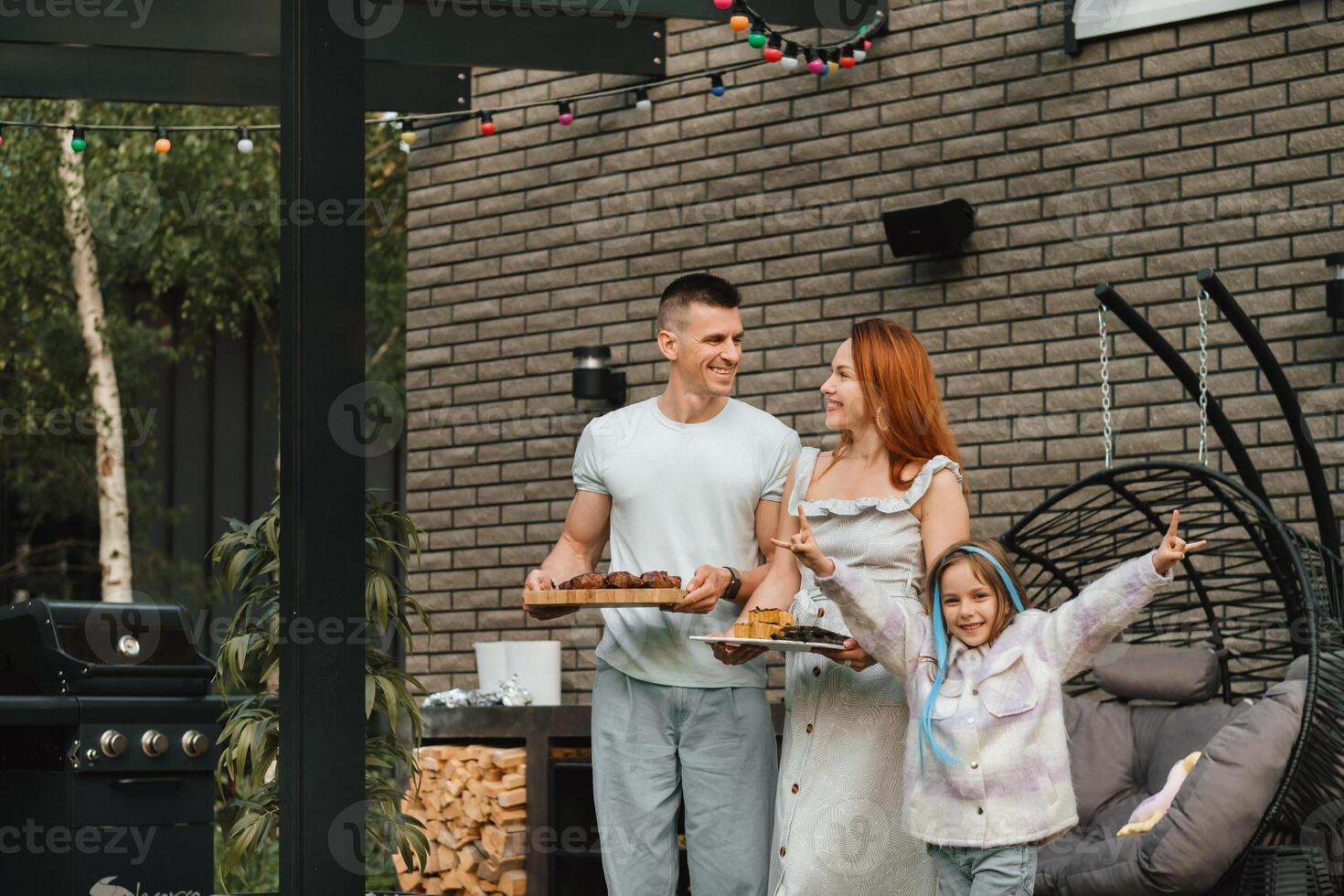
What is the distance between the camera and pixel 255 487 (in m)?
13.1

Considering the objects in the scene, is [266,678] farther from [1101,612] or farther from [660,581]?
[1101,612]

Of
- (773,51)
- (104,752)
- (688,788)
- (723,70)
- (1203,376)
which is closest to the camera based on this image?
(688,788)

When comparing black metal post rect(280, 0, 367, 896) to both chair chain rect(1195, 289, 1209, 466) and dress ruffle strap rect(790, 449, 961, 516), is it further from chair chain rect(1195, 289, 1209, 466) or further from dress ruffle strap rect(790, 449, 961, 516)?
chair chain rect(1195, 289, 1209, 466)

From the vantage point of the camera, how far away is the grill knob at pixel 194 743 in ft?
13.9

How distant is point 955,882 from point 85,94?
4.38 metres

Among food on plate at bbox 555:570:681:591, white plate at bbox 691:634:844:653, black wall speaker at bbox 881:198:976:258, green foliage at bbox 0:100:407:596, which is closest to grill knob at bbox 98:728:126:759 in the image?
food on plate at bbox 555:570:681:591

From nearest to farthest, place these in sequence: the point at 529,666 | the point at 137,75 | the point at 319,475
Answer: the point at 319,475
the point at 137,75
the point at 529,666

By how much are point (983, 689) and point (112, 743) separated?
216 centimetres

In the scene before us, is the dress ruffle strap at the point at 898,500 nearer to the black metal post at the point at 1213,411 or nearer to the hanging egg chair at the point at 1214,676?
the hanging egg chair at the point at 1214,676

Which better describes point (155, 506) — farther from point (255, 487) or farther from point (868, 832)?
point (868, 832)

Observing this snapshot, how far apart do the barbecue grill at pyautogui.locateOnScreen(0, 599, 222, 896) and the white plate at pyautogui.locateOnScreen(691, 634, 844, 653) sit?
66.5 inches

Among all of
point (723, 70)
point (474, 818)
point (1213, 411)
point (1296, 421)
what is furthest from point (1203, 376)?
point (474, 818)

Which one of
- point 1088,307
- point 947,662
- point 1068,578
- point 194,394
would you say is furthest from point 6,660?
point 194,394

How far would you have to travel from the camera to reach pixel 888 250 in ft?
20.4
